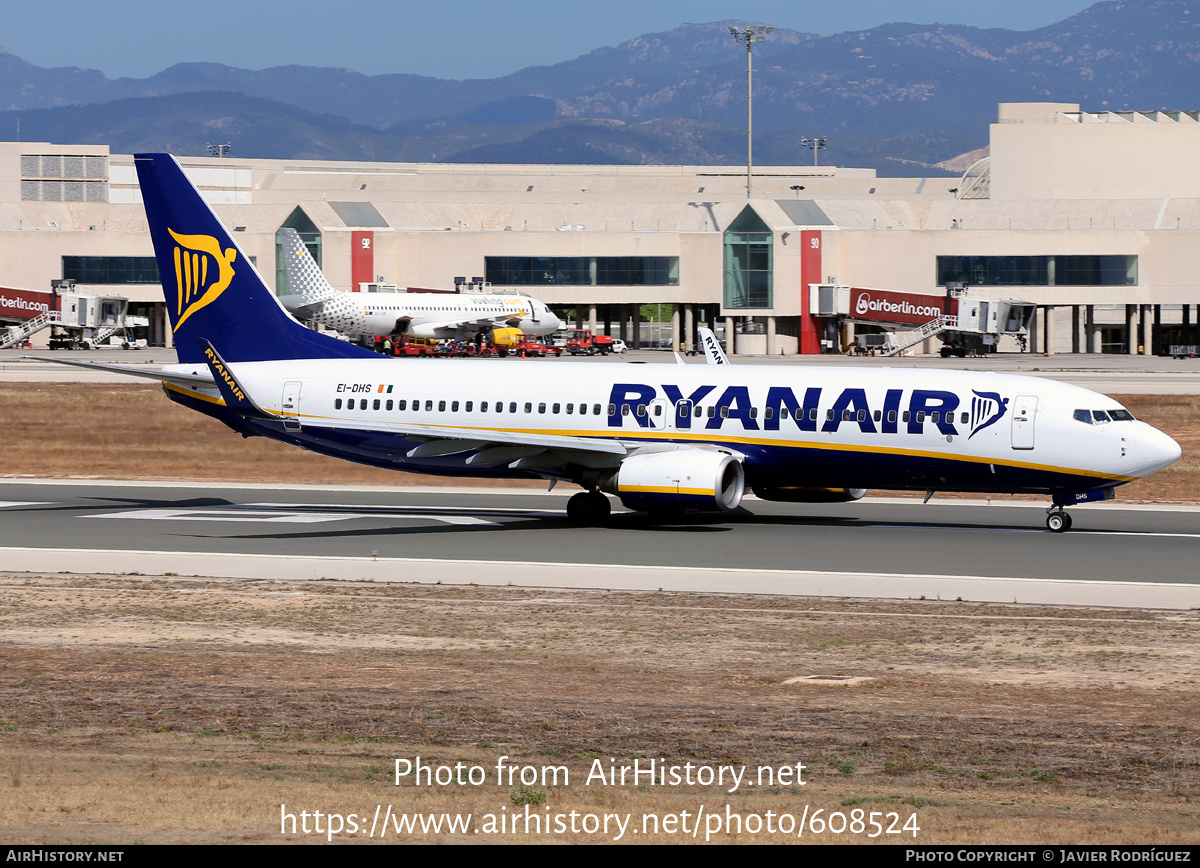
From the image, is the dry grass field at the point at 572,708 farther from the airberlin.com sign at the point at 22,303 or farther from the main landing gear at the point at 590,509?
the airberlin.com sign at the point at 22,303

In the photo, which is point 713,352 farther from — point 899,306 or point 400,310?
point 899,306

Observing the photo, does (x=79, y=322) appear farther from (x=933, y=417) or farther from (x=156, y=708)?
(x=156, y=708)

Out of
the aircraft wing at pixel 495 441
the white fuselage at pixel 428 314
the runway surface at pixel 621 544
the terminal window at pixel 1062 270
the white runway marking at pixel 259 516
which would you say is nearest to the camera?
the runway surface at pixel 621 544

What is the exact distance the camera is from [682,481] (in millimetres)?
35094

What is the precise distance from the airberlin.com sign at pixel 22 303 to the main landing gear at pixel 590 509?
10829 cm

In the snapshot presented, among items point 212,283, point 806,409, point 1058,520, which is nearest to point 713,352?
point 806,409

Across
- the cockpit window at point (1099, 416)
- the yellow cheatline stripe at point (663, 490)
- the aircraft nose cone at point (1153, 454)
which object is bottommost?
the yellow cheatline stripe at point (663, 490)

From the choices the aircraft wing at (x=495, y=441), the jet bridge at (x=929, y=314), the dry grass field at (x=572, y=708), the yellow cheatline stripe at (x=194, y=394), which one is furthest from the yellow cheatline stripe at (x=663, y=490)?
the jet bridge at (x=929, y=314)

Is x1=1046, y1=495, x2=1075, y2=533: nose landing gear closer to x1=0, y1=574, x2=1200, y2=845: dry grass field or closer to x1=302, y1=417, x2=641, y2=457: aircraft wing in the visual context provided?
x1=302, y1=417, x2=641, y2=457: aircraft wing

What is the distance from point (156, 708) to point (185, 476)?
34.2 meters

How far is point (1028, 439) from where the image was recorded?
34750 millimetres

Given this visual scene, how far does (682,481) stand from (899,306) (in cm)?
9465

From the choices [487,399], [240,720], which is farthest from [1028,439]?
[240,720]

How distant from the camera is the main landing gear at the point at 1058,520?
36250mm
